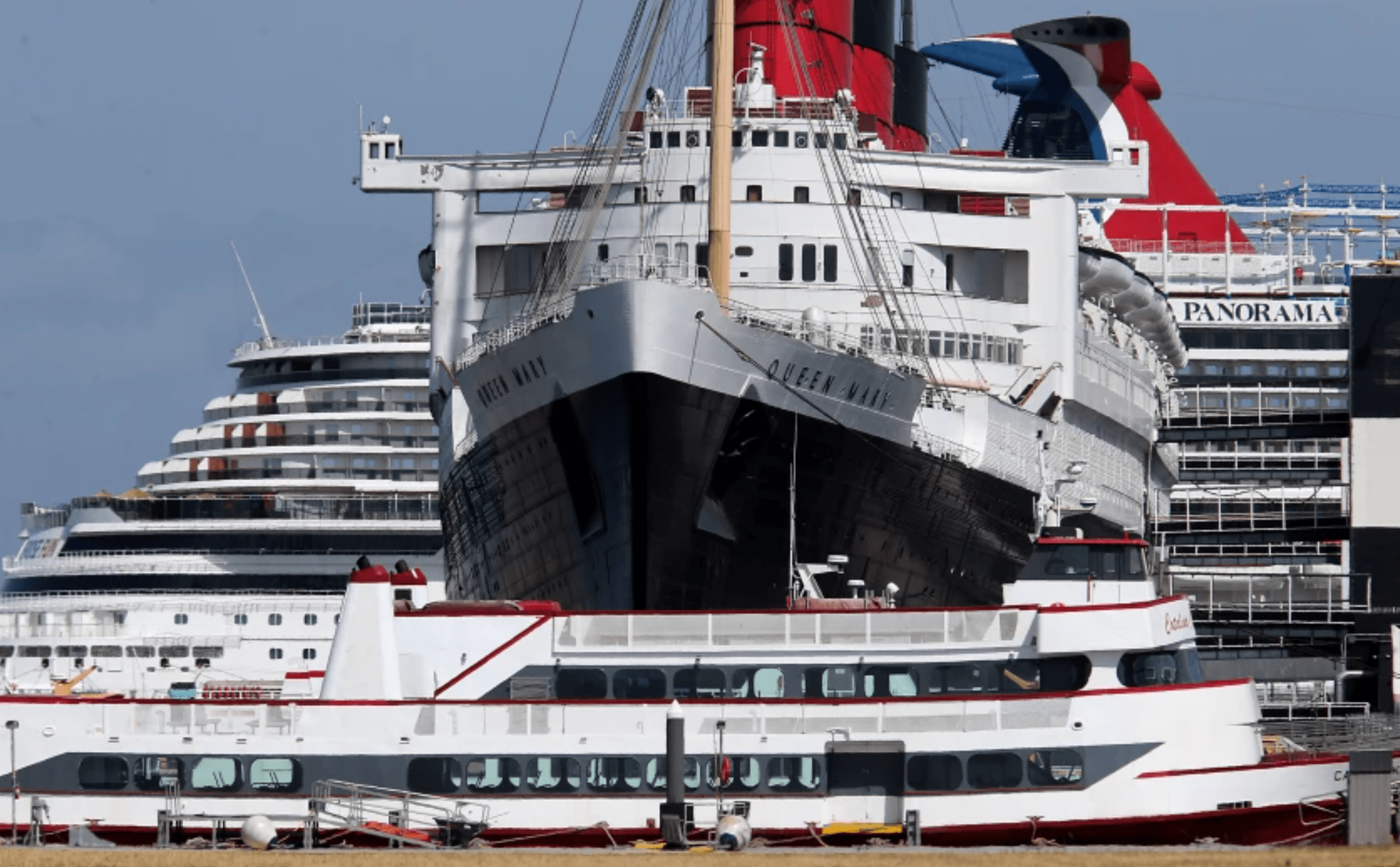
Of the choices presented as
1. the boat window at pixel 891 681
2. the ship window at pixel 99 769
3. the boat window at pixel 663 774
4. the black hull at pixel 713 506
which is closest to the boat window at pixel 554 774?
the boat window at pixel 663 774

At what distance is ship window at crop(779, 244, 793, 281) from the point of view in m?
50.3

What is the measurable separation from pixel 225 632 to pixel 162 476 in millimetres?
10400

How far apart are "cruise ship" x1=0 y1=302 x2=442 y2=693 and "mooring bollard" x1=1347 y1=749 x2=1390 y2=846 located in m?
44.5

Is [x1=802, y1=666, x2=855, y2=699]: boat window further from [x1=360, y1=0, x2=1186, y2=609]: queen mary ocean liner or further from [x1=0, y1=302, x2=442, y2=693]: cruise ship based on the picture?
[x1=0, y1=302, x2=442, y2=693]: cruise ship

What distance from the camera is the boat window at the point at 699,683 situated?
3528cm

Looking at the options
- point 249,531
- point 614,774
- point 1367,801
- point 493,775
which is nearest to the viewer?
point 1367,801

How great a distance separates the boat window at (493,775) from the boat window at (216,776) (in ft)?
10.4

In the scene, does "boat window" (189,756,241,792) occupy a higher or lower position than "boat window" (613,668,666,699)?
lower

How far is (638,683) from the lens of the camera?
3541cm

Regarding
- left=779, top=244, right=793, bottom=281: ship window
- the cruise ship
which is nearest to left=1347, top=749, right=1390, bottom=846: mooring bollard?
left=779, top=244, right=793, bottom=281: ship window

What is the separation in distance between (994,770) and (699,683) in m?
4.29

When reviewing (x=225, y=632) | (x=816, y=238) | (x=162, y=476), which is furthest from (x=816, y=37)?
(x=162, y=476)

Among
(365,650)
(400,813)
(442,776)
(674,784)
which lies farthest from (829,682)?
(365,650)

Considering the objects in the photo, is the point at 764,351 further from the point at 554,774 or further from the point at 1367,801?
the point at 1367,801
